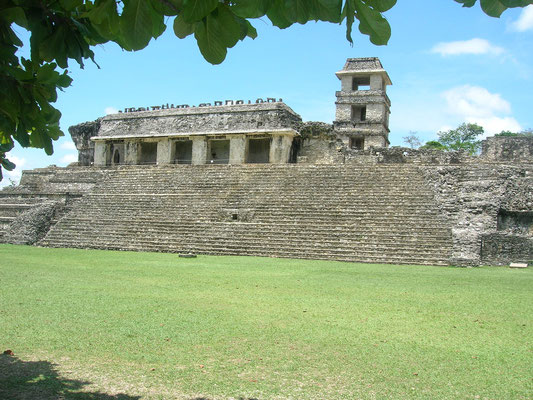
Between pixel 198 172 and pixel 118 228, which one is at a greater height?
pixel 198 172

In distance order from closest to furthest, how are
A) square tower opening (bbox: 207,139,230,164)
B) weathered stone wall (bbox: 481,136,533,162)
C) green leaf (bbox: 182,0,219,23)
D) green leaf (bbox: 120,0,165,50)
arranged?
1. green leaf (bbox: 182,0,219,23)
2. green leaf (bbox: 120,0,165,50)
3. weathered stone wall (bbox: 481,136,533,162)
4. square tower opening (bbox: 207,139,230,164)

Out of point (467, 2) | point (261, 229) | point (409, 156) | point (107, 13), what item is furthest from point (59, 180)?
point (467, 2)

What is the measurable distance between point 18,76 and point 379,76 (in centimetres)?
3075

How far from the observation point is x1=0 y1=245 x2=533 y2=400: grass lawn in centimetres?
324

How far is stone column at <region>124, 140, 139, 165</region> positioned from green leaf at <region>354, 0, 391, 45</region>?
81.0 feet

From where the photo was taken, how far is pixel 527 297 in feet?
22.0

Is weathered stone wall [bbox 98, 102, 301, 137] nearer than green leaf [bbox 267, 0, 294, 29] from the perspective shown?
No

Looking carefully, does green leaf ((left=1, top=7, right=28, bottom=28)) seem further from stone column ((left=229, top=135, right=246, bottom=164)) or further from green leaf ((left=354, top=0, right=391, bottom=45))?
stone column ((left=229, top=135, right=246, bottom=164))

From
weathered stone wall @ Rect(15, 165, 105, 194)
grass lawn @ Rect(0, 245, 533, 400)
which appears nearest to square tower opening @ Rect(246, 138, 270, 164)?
weathered stone wall @ Rect(15, 165, 105, 194)

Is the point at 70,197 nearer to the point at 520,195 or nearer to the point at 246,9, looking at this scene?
the point at 520,195

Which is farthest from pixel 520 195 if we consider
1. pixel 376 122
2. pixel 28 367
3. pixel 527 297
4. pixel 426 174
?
pixel 376 122

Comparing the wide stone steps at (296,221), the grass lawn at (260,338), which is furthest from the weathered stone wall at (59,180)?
the grass lawn at (260,338)

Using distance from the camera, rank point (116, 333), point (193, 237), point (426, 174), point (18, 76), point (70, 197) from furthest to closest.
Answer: point (70, 197)
point (426, 174)
point (193, 237)
point (116, 333)
point (18, 76)

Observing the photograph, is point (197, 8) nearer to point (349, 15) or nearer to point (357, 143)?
point (349, 15)
